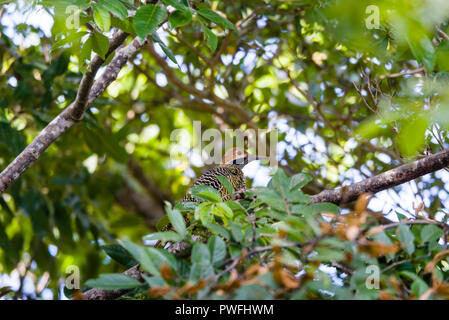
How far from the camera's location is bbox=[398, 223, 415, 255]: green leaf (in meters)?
2.11

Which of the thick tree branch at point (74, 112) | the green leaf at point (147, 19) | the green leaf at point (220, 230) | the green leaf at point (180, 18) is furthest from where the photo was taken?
the thick tree branch at point (74, 112)

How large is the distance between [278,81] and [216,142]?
3.90 ft

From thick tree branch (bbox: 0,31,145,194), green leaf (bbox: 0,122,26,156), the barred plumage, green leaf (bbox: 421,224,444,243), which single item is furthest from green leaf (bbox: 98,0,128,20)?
the barred plumage

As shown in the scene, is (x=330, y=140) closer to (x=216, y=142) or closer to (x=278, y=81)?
(x=278, y=81)

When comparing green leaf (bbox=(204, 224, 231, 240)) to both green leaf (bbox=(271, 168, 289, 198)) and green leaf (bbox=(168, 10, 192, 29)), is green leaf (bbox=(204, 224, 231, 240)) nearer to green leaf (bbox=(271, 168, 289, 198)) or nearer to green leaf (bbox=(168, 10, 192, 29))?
green leaf (bbox=(271, 168, 289, 198))

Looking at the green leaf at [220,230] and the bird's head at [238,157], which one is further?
the bird's head at [238,157]

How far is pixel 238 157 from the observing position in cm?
637

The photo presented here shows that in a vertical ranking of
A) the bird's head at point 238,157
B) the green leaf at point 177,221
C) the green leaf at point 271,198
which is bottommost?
the green leaf at point 177,221

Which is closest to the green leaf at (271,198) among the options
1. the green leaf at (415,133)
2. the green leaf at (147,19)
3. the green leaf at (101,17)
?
the green leaf at (415,133)

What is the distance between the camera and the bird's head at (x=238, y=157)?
6.34 meters

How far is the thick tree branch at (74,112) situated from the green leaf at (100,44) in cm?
16

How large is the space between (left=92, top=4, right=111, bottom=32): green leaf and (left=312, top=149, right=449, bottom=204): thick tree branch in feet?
5.48

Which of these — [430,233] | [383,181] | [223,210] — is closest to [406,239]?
Result: [430,233]

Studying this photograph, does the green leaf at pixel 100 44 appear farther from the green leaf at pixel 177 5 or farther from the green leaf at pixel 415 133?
the green leaf at pixel 415 133
